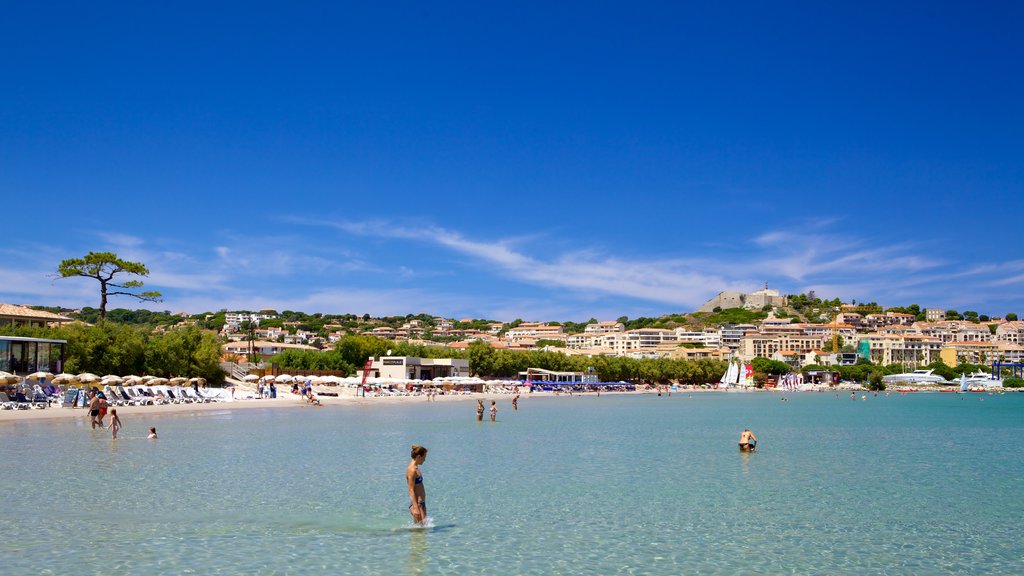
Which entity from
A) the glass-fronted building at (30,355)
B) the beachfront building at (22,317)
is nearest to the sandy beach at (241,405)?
the glass-fronted building at (30,355)

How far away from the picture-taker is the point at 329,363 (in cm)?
9569

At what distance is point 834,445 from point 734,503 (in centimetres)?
1884

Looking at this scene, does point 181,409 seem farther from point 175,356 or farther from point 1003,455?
point 1003,455

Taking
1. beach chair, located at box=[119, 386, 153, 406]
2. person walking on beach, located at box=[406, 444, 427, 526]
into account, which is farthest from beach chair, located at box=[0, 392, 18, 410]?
person walking on beach, located at box=[406, 444, 427, 526]

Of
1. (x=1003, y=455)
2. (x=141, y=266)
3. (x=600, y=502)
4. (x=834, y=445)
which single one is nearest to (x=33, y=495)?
(x=600, y=502)

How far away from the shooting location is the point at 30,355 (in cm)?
4988

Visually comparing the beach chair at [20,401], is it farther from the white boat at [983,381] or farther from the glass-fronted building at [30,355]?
the white boat at [983,381]

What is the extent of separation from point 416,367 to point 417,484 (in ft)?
293

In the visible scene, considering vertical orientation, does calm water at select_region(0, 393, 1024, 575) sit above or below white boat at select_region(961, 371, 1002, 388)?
above

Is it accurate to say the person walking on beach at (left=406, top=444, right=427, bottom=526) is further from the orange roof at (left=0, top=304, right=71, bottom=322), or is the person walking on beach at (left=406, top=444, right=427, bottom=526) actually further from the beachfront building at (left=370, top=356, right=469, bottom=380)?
the beachfront building at (left=370, top=356, right=469, bottom=380)

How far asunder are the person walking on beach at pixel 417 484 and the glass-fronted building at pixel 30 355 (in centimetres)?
4119

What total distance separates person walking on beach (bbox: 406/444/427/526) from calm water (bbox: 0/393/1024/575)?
34 centimetres

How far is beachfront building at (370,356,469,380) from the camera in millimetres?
98812

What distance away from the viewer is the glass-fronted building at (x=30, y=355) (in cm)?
4778
